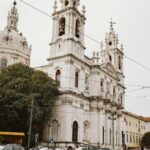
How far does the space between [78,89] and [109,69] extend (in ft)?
31.8

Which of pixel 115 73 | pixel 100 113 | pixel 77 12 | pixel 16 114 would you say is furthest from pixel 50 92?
pixel 115 73

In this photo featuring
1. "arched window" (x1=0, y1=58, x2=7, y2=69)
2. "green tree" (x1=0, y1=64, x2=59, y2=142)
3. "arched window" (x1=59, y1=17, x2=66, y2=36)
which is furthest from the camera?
"arched window" (x1=0, y1=58, x2=7, y2=69)

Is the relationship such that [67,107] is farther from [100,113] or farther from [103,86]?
[103,86]

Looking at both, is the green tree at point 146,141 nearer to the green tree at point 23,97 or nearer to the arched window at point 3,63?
the arched window at point 3,63

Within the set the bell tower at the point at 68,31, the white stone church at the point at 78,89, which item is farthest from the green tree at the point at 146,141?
the bell tower at the point at 68,31

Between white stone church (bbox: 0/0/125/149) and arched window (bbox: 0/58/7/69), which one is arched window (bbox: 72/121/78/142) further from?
arched window (bbox: 0/58/7/69)

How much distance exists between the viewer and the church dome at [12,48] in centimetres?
4809

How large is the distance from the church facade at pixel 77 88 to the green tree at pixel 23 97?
1878mm

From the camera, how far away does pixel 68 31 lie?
1481 inches

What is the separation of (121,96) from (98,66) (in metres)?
10.6

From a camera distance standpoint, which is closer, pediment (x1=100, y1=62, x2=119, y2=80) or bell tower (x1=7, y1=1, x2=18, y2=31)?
pediment (x1=100, y1=62, x2=119, y2=80)

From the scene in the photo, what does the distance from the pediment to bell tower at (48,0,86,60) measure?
17.0 feet

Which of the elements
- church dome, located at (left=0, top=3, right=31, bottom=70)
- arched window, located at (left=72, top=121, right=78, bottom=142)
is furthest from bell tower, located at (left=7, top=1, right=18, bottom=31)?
arched window, located at (left=72, top=121, right=78, bottom=142)

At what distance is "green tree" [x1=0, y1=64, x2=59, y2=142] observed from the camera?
1182 inches
